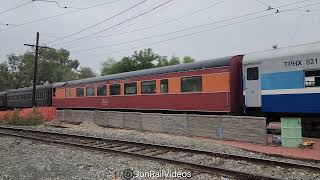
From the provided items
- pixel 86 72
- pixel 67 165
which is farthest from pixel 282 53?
pixel 86 72

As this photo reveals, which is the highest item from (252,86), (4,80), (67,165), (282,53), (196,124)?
(4,80)

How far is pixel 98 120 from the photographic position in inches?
1030

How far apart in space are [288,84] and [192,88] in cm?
573

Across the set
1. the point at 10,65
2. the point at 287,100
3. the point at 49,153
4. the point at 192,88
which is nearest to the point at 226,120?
the point at 287,100

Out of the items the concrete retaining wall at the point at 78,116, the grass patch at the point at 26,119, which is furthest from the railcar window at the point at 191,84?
the grass patch at the point at 26,119

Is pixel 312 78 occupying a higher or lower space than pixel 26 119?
higher

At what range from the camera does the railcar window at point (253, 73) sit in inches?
702

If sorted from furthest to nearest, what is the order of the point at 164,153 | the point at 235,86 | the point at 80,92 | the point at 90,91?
1. the point at 80,92
2. the point at 90,91
3. the point at 235,86
4. the point at 164,153

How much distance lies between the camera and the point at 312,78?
15.7 m

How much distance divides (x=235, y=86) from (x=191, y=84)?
2757 millimetres

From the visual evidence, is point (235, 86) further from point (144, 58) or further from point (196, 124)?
point (144, 58)

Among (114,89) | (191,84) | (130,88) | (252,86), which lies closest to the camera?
(252,86)

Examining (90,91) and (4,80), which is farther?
(4,80)

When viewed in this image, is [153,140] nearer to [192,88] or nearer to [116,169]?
[192,88]
